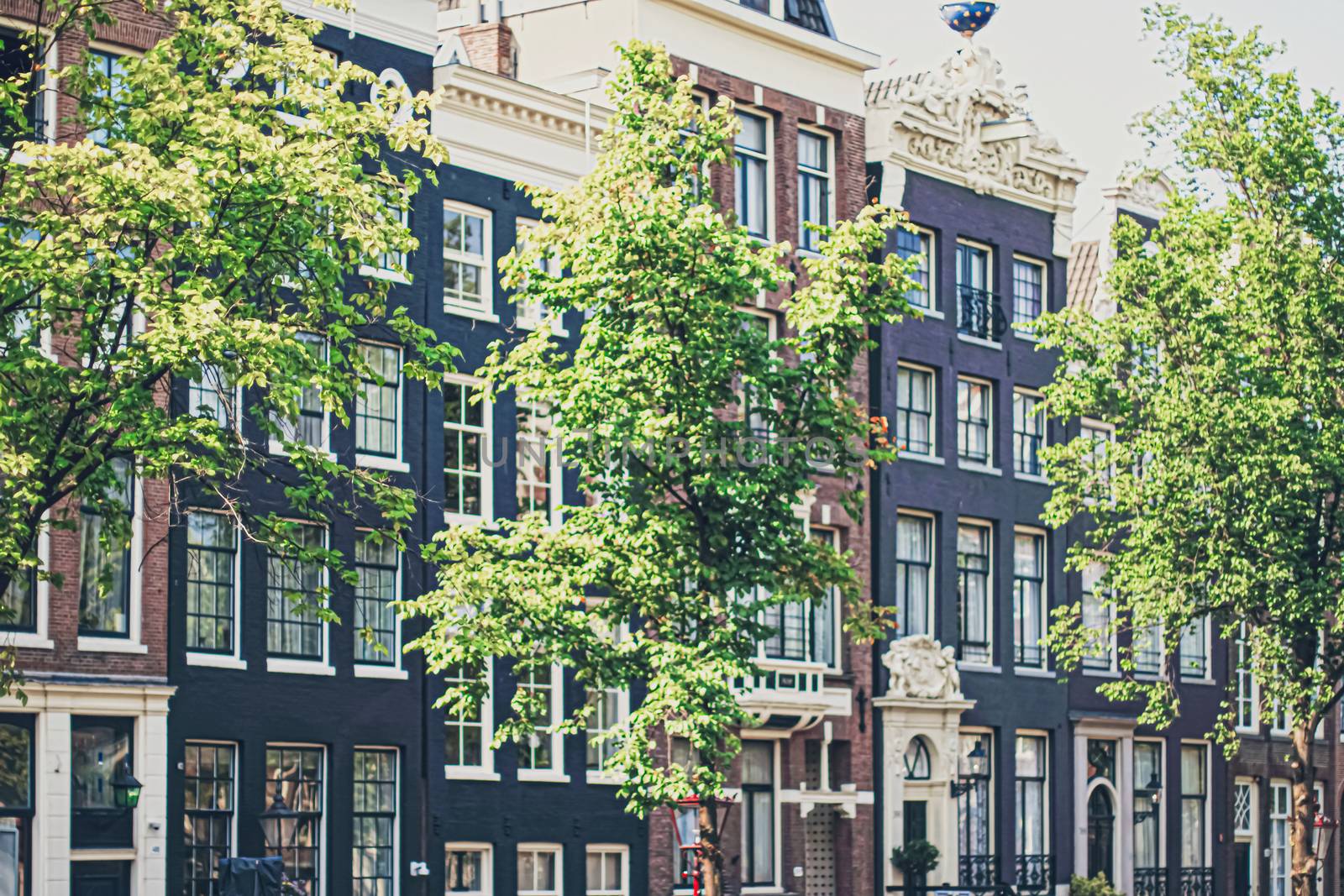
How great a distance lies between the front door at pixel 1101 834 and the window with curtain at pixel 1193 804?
278cm

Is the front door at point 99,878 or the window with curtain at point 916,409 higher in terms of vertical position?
the window with curtain at point 916,409

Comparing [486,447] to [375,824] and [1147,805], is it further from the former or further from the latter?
[1147,805]

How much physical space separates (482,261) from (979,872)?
678 inches

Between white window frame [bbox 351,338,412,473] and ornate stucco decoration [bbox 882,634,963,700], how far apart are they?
12653 mm

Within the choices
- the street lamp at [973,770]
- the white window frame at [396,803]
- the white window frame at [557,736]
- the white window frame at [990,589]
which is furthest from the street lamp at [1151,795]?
the white window frame at [396,803]

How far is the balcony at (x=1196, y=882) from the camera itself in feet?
182

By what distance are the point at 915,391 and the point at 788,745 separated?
314 inches

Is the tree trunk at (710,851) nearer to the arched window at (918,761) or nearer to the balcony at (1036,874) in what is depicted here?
the arched window at (918,761)

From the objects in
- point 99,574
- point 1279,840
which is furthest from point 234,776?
point 1279,840

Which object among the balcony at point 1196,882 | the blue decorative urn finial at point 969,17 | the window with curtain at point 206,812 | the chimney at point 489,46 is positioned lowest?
the balcony at point 1196,882

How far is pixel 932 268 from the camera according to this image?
50250mm

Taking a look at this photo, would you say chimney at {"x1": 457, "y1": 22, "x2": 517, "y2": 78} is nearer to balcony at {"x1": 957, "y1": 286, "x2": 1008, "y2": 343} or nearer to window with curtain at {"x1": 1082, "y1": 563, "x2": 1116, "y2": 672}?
balcony at {"x1": 957, "y1": 286, "x2": 1008, "y2": 343}

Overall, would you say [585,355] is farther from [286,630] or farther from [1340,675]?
[1340,675]

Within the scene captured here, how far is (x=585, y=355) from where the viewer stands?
32.8 metres
